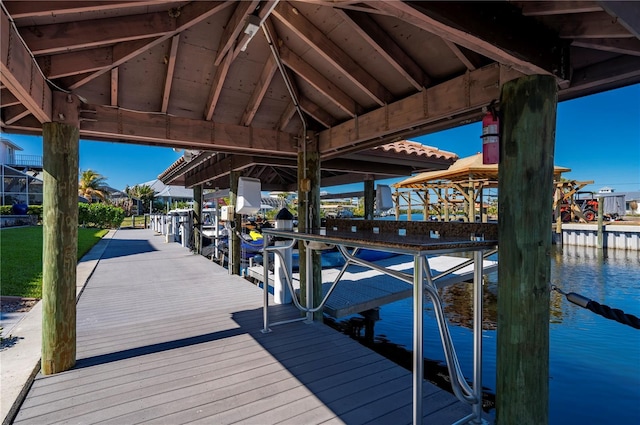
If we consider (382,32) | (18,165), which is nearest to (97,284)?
(382,32)

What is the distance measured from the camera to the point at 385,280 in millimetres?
6148

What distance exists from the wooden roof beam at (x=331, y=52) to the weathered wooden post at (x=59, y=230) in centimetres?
211

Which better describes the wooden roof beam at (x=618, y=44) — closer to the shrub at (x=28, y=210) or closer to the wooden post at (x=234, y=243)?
the wooden post at (x=234, y=243)

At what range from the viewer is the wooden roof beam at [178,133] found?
3340 mm

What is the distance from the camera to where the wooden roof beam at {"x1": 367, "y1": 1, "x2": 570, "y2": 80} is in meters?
1.52

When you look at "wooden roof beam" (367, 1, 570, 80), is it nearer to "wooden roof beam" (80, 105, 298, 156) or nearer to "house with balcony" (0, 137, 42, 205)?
"wooden roof beam" (80, 105, 298, 156)

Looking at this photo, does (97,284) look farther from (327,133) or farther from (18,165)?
(18,165)

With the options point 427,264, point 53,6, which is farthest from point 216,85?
point 427,264

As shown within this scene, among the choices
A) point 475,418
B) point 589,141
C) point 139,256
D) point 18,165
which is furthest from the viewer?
point 589,141

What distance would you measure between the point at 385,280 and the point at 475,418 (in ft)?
12.9

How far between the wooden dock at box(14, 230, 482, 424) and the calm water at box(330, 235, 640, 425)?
1.64 metres

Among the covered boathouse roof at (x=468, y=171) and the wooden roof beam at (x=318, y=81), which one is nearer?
the wooden roof beam at (x=318, y=81)

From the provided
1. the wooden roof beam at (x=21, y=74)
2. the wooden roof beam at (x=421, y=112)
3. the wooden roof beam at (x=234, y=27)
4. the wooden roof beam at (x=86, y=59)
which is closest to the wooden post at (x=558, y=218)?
the wooden roof beam at (x=421, y=112)

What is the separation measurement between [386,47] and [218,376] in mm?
3221
